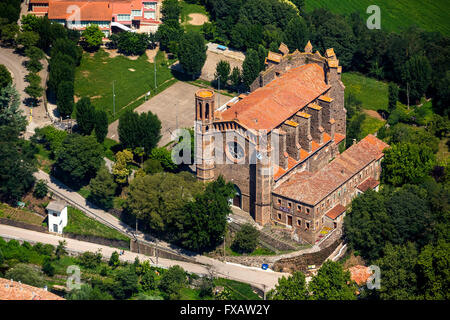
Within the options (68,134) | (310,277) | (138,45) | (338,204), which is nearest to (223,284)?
(310,277)

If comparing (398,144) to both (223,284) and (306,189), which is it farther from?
(223,284)

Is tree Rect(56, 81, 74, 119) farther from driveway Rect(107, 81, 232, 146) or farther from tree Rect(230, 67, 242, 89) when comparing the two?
tree Rect(230, 67, 242, 89)

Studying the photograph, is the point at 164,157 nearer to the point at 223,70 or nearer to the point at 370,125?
the point at 223,70

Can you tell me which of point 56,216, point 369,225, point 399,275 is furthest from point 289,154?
point 56,216

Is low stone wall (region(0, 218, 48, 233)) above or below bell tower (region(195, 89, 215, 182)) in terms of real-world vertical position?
below

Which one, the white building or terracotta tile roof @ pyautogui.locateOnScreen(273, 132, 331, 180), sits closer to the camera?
terracotta tile roof @ pyautogui.locateOnScreen(273, 132, 331, 180)

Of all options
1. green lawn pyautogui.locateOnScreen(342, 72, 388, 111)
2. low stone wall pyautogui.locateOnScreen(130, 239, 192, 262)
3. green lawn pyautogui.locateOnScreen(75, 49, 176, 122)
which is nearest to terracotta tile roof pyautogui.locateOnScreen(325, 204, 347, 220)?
low stone wall pyautogui.locateOnScreen(130, 239, 192, 262)

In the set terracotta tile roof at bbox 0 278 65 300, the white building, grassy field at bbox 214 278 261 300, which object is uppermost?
terracotta tile roof at bbox 0 278 65 300
